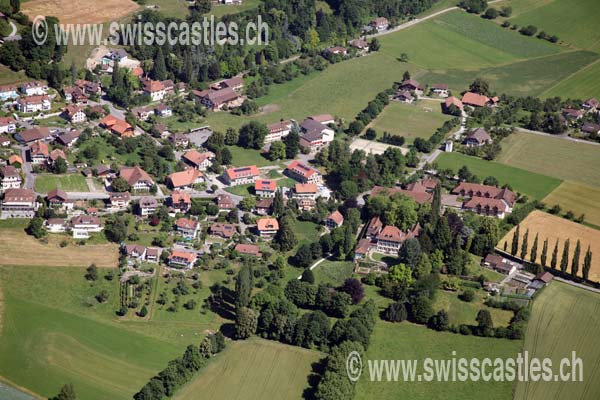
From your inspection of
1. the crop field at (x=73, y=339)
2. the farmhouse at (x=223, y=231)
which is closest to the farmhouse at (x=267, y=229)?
the farmhouse at (x=223, y=231)

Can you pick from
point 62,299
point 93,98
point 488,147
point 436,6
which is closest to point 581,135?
point 488,147

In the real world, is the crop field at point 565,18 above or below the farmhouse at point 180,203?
above

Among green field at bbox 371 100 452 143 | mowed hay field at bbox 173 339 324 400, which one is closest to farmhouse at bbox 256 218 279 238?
mowed hay field at bbox 173 339 324 400

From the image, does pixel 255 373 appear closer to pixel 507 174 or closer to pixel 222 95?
→ pixel 507 174

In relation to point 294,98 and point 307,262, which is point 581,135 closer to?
point 294,98

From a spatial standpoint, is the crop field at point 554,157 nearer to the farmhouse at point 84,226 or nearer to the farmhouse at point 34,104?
the farmhouse at point 84,226

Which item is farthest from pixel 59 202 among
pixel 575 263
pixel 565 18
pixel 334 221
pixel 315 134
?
pixel 565 18
